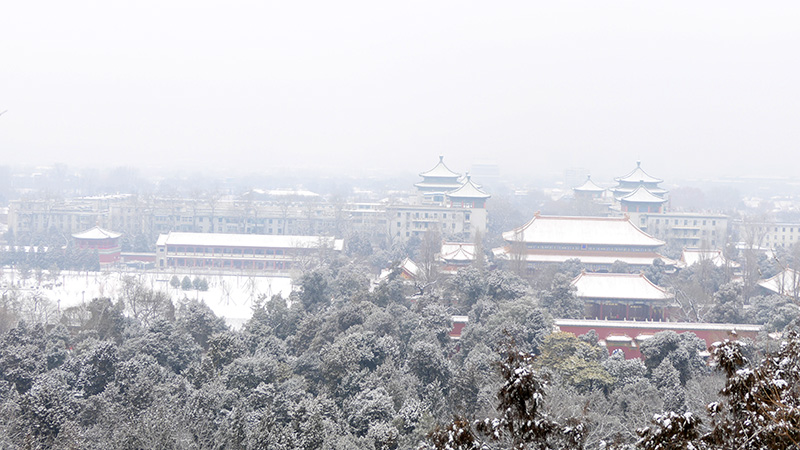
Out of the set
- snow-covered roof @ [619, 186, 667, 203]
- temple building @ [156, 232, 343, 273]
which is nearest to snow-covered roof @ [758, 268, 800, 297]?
snow-covered roof @ [619, 186, 667, 203]

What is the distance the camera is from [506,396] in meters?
5.11

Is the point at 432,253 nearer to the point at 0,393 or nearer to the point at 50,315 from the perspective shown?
the point at 50,315

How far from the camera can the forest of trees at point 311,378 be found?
→ 10828 millimetres

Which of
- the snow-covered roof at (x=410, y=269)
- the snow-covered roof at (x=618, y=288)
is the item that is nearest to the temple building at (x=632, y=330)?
the snow-covered roof at (x=618, y=288)

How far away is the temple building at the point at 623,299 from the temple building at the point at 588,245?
5.71m

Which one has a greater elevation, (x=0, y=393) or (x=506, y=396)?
(x=506, y=396)

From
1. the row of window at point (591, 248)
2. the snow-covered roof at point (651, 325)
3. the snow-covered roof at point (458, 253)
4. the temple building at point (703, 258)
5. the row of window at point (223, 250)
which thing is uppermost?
the row of window at point (591, 248)

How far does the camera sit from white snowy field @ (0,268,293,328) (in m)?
27.2

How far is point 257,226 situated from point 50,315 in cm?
2372

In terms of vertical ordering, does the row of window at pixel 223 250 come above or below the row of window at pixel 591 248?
below

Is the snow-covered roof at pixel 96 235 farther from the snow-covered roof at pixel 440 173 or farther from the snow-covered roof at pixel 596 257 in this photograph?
the snow-covered roof at pixel 440 173

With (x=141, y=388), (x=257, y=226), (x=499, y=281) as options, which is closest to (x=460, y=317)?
(x=499, y=281)

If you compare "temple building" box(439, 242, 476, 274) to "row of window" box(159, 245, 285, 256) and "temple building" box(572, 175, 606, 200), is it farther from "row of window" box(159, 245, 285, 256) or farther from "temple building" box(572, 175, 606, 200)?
"temple building" box(572, 175, 606, 200)

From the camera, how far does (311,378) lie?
14570mm
